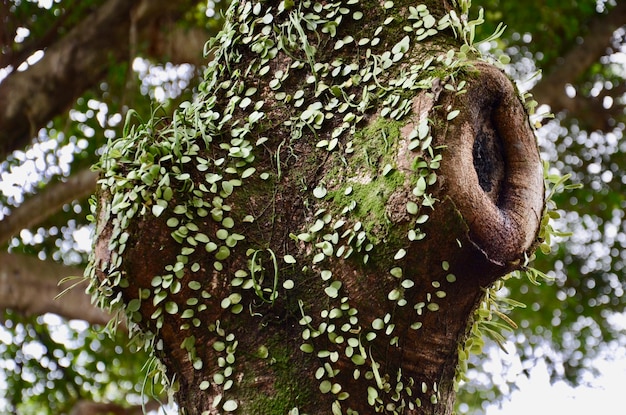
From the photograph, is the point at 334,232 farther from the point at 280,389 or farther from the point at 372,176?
the point at 280,389

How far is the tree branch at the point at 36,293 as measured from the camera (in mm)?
4457

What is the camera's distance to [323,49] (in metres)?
2.03

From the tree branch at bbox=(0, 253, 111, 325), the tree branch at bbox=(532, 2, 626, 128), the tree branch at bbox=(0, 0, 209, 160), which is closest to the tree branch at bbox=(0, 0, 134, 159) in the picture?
the tree branch at bbox=(0, 0, 209, 160)

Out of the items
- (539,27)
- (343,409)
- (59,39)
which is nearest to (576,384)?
(539,27)

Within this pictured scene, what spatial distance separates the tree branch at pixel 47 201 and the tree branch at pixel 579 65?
139 inches

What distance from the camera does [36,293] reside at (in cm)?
452

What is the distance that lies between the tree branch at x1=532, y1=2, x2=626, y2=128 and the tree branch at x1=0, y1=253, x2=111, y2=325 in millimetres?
3828

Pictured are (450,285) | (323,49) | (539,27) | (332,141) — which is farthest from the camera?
(539,27)

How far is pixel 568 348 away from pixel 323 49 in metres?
5.36

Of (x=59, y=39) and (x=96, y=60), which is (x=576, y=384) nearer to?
(x=96, y=60)

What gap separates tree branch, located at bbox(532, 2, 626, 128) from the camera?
5.35m

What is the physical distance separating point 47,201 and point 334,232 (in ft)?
10.8

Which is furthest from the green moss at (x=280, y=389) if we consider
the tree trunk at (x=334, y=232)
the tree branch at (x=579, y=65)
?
the tree branch at (x=579, y=65)

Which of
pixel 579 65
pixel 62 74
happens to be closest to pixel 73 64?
pixel 62 74
